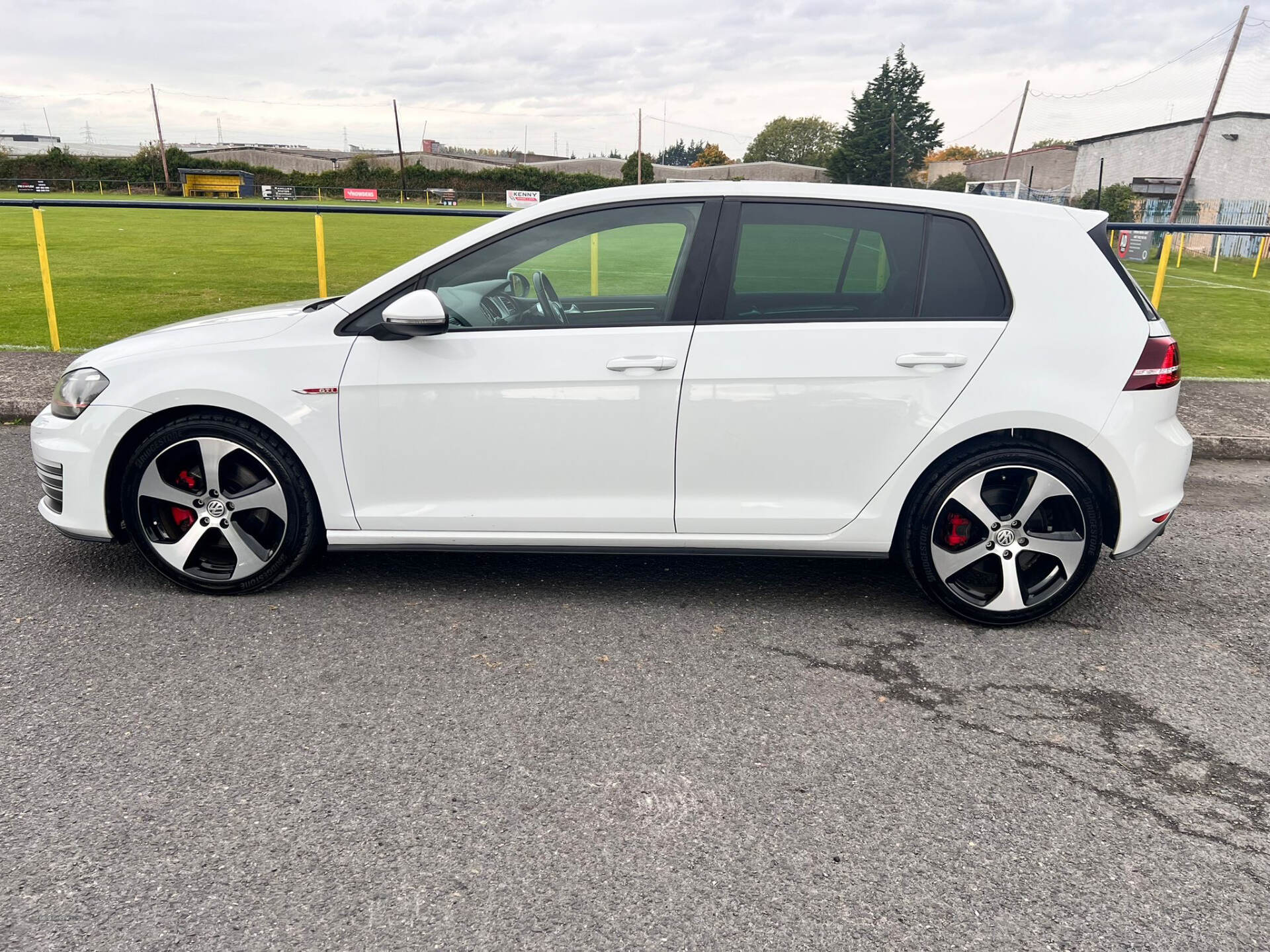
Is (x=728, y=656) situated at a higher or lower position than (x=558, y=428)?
lower

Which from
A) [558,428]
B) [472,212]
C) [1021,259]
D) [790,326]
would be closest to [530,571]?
[558,428]

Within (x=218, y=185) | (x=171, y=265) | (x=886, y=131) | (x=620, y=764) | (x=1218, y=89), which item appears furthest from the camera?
(x=886, y=131)

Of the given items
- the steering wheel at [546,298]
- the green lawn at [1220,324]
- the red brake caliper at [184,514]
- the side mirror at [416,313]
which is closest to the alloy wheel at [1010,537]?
the steering wheel at [546,298]

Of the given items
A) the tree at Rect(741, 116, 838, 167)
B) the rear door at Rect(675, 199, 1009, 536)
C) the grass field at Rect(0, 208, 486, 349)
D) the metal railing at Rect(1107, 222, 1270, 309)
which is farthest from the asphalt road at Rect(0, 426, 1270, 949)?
the tree at Rect(741, 116, 838, 167)

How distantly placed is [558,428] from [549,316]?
0.44m

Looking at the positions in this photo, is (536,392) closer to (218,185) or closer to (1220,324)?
(1220,324)

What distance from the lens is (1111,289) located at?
12.1 feet

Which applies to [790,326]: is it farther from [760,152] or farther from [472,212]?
[760,152]

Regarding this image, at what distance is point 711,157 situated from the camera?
15012cm

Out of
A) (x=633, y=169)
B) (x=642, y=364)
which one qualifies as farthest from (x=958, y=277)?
(x=633, y=169)

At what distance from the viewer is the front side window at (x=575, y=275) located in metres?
3.75

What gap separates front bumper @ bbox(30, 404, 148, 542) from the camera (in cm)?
387

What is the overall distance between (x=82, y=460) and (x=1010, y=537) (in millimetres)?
3617

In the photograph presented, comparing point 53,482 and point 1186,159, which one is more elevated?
point 1186,159
